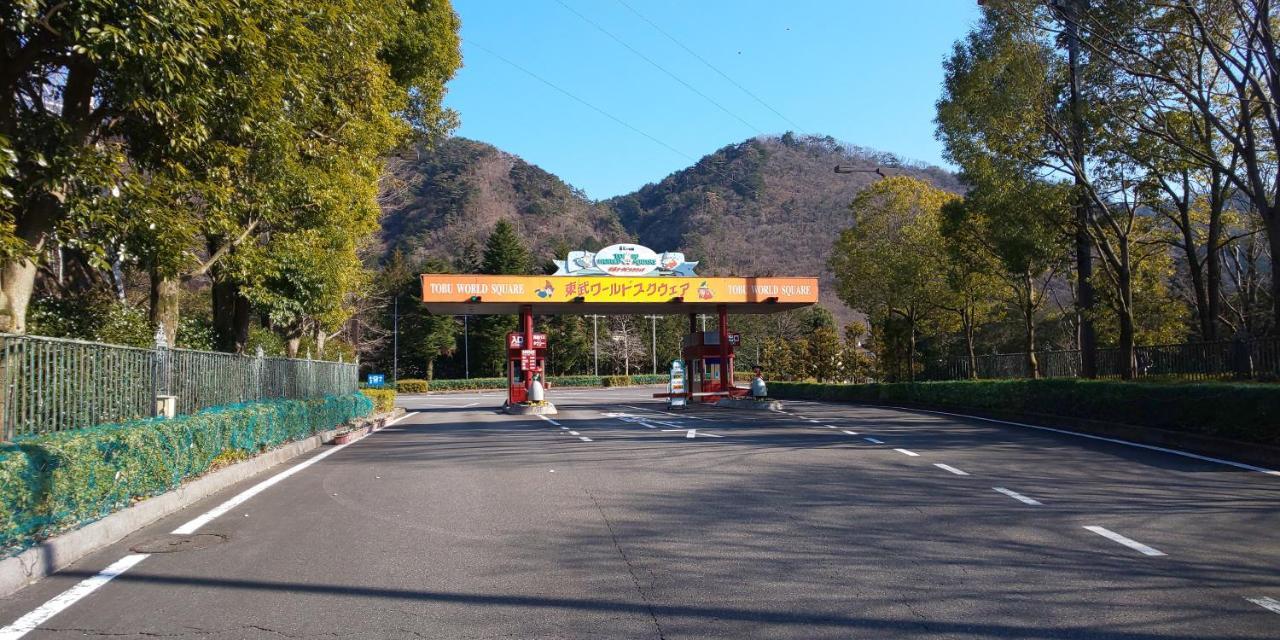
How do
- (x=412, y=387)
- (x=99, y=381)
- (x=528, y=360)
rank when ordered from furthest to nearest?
(x=412, y=387) → (x=528, y=360) → (x=99, y=381)

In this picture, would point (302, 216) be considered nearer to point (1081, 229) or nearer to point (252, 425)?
point (252, 425)

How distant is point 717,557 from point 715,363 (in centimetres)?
3333

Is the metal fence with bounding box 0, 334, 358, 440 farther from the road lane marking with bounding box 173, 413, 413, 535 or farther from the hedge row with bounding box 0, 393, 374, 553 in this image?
the road lane marking with bounding box 173, 413, 413, 535

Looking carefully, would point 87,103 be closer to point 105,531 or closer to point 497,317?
point 105,531

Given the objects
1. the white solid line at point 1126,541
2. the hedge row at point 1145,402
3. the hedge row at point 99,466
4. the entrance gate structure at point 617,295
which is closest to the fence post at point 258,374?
the hedge row at point 99,466

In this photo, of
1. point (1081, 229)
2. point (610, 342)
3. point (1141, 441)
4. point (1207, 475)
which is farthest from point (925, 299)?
point (610, 342)

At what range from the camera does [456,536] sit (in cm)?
801

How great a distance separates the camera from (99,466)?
790 cm

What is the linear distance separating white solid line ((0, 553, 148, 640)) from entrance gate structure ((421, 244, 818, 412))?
29062mm

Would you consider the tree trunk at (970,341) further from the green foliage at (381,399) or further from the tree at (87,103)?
the tree at (87,103)

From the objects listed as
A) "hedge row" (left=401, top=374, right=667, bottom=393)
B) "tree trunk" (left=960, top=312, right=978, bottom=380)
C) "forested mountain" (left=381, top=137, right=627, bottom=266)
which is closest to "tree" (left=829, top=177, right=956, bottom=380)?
"tree trunk" (left=960, top=312, right=978, bottom=380)

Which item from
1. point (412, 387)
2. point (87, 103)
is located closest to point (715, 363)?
point (87, 103)

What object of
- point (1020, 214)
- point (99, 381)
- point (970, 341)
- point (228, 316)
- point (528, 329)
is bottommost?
point (99, 381)

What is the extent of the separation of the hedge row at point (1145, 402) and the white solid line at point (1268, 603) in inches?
353
